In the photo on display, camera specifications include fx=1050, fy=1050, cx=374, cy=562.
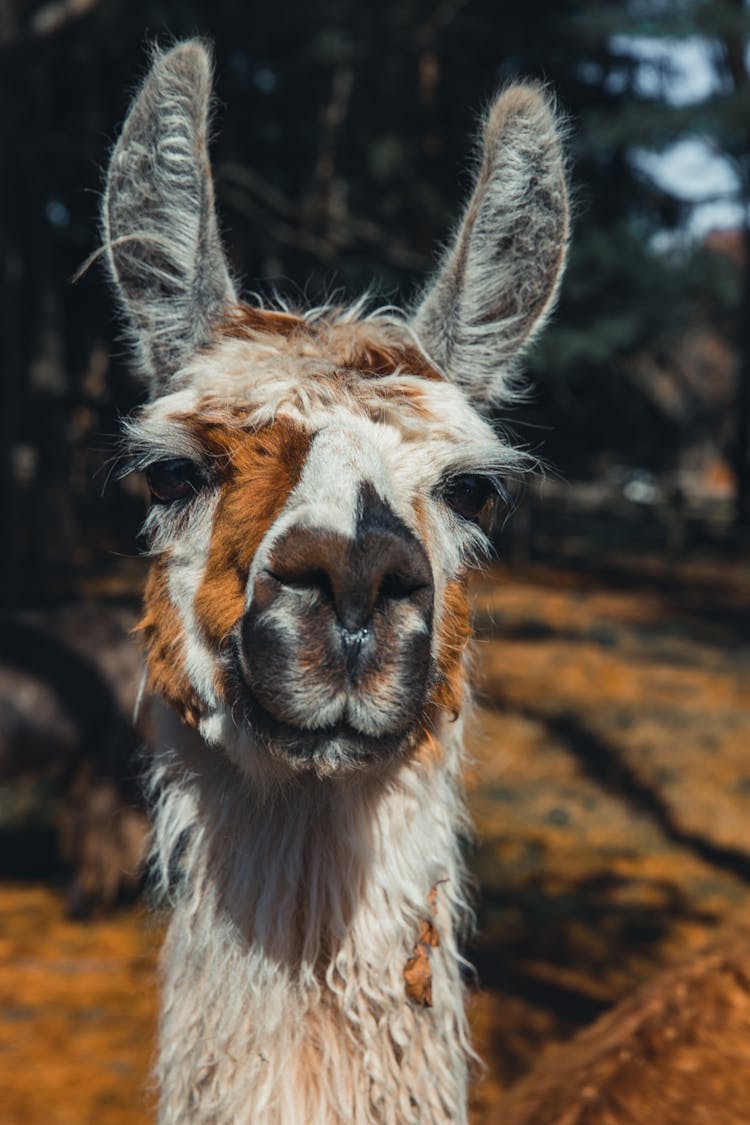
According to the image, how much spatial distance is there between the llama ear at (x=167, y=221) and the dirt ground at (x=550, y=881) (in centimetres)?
110

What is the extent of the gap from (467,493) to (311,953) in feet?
3.39

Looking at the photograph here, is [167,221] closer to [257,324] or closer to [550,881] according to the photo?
[257,324]

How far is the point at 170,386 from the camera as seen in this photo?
242 centimetres

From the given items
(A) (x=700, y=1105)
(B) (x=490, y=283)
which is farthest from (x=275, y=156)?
(A) (x=700, y=1105)

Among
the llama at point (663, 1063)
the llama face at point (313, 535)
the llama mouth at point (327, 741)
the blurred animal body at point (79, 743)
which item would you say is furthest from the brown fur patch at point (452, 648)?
the blurred animal body at point (79, 743)

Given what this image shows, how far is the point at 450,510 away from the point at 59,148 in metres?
9.65

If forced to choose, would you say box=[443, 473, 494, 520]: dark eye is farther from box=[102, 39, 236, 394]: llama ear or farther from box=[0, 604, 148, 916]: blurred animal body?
box=[0, 604, 148, 916]: blurred animal body

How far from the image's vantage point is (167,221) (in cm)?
247

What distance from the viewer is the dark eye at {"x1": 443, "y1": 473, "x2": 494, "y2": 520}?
2332 millimetres

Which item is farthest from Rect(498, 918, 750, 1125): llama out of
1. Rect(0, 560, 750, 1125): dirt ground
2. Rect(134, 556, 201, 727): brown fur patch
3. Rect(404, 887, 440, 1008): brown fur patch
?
Rect(134, 556, 201, 727): brown fur patch

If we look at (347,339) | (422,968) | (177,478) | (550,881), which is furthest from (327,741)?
(550,881)

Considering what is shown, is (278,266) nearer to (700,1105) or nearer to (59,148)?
(59,148)

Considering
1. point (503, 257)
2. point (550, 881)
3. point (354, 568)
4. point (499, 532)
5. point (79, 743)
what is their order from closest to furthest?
point (354, 568), point (503, 257), point (79, 743), point (550, 881), point (499, 532)

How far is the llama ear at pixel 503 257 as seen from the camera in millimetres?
2393
